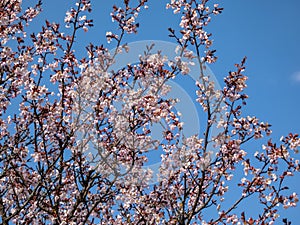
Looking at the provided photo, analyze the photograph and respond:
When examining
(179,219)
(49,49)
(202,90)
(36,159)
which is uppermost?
(49,49)

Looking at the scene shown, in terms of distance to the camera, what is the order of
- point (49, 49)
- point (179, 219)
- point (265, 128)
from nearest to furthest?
point (179, 219) → point (265, 128) → point (49, 49)

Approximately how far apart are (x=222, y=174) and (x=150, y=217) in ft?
6.18

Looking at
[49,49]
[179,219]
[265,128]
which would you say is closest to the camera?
[179,219]

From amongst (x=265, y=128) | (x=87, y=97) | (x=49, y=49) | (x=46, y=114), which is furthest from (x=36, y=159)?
(x=265, y=128)

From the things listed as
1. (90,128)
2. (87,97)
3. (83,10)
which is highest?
(83,10)

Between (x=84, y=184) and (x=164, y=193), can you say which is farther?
(x=164, y=193)

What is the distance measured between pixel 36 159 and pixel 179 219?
2.97m

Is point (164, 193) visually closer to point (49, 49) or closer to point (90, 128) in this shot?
point (90, 128)

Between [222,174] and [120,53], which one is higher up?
[120,53]

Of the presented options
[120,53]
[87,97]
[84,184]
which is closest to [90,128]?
[87,97]

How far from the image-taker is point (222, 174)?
7.68 meters

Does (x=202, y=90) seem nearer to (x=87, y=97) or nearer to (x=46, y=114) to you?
(x=87, y=97)

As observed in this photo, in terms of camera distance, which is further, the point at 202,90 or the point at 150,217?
the point at 150,217

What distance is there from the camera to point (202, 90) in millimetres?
7824
